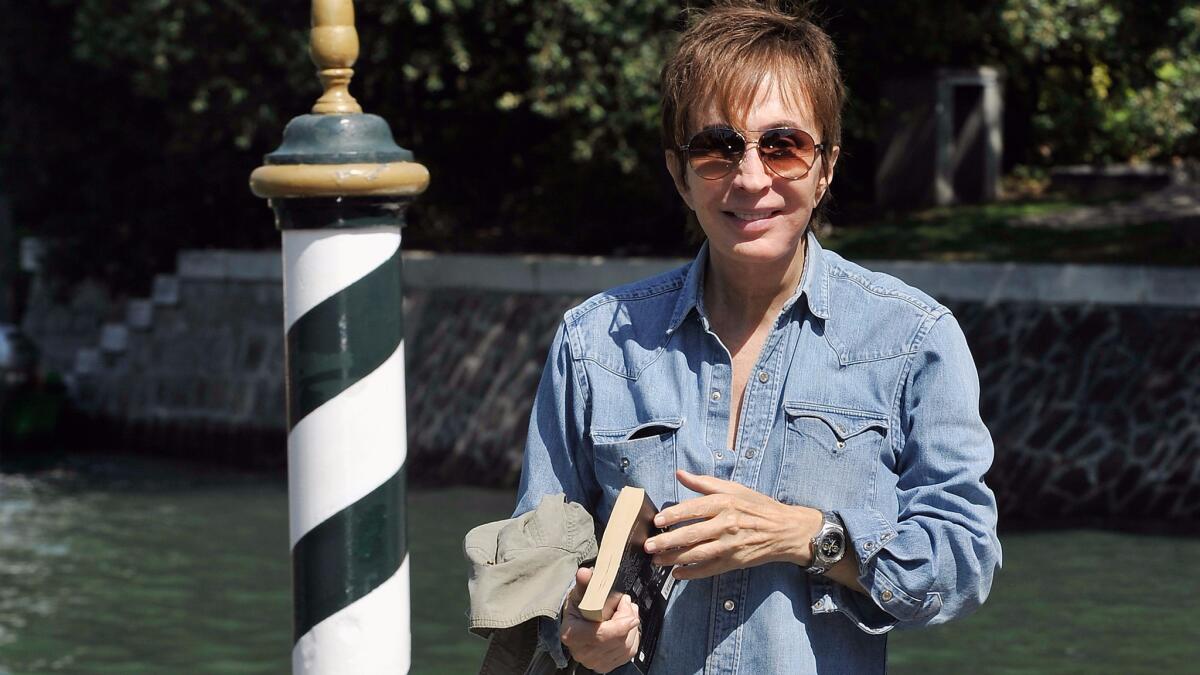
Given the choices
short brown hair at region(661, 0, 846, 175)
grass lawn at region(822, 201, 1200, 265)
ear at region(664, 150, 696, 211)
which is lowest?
grass lawn at region(822, 201, 1200, 265)

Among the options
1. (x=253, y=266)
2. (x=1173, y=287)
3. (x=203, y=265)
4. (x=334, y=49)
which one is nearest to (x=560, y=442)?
(x=334, y=49)

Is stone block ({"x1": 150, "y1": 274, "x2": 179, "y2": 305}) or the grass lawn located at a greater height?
Answer: the grass lawn

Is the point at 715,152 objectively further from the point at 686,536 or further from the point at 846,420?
the point at 686,536

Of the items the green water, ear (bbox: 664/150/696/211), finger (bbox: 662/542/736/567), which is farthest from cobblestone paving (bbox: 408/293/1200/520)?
finger (bbox: 662/542/736/567)

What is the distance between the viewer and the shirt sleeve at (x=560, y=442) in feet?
7.53

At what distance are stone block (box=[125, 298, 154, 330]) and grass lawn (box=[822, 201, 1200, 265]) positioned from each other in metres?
6.35

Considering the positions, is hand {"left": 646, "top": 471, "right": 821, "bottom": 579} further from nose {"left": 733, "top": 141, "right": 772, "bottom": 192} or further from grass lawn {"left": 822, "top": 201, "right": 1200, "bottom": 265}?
grass lawn {"left": 822, "top": 201, "right": 1200, "bottom": 265}

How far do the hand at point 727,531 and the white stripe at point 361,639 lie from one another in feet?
1.99

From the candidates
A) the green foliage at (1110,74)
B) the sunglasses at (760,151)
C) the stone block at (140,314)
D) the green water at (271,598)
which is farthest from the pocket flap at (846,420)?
the stone block at (140,314)

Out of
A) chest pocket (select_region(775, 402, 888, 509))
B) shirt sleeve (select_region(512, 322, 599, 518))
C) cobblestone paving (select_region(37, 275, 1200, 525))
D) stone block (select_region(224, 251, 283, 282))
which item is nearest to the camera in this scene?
chest pocket (select_region(775, 402, 888, 509))

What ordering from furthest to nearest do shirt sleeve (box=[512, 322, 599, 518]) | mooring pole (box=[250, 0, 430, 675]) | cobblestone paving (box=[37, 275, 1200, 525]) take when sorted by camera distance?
cobblestone paving (box=[37, 275, 1200, 525])
mooring pole (box=[250, 0, 430, 675])
shirt sleeve (box=[512, 322, 599, 518])

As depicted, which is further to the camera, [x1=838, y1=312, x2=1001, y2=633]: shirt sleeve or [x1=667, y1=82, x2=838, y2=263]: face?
[x1=667, y1=82, x2=838, y2=263]: face

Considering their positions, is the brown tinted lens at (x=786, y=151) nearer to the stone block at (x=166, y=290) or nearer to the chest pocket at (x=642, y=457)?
the chest pocket at (x=642, y=457)

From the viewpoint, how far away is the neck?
A: 90.2 inches
